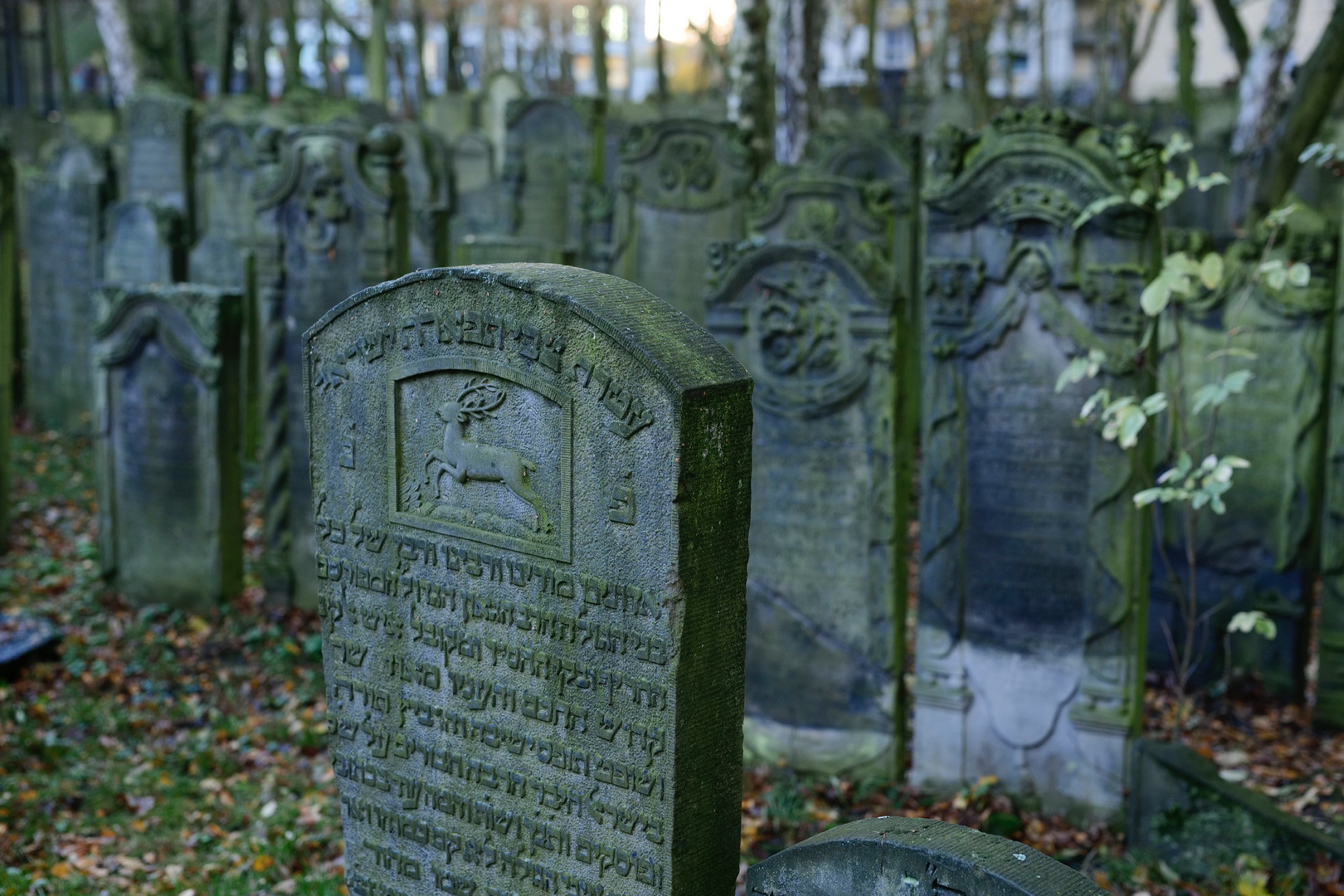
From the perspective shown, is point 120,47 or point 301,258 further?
point 120,47

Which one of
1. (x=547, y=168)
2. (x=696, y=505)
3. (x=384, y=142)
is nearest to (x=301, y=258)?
(x=384, y=142)

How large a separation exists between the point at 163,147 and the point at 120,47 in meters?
6.51

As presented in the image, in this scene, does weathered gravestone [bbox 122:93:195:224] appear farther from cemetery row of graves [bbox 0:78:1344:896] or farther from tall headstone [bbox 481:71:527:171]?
tall headstone [bbox 481:71:527:171]

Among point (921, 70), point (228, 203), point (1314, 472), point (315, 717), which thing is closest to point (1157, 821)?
point (1314, 472)

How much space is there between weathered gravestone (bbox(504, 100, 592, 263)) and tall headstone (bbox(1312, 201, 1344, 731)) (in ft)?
24.6

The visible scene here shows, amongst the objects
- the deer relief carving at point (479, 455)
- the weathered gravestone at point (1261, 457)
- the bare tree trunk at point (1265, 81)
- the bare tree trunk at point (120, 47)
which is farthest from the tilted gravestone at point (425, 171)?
the bare tree trunk at point (1265, 81)

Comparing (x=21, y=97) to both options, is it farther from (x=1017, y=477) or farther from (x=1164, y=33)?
(x=1164, y=33)

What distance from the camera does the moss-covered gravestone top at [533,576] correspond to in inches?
125

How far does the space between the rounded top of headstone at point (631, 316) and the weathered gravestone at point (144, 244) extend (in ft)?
23.6

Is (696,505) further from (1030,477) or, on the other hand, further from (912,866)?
(1030,477)

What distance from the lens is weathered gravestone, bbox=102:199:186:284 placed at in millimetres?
9969

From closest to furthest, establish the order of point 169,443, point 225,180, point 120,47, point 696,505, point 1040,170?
point 696,505 → point 1040,170 → point 169,443 → point 225,180 → point 120,47

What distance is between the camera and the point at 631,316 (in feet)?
10.5

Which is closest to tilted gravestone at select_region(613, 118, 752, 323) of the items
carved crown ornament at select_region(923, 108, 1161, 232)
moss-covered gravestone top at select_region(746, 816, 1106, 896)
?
carved crown ornament at select_region(923, 108, 1161, 232)
